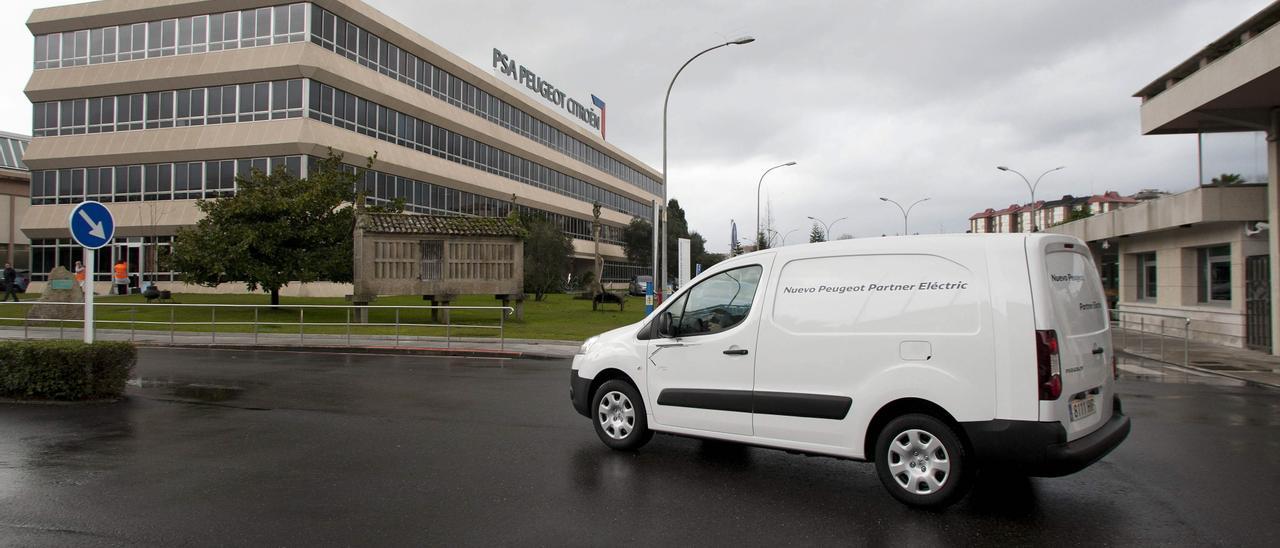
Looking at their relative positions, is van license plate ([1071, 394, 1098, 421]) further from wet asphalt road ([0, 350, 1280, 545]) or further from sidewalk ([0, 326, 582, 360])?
sidewalk ([0, 326, 582, 360])

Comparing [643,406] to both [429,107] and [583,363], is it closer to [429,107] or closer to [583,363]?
[583,363]

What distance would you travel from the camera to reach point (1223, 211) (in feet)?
60.8

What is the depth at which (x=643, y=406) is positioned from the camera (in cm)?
651

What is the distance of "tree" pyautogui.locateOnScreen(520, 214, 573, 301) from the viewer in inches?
1567

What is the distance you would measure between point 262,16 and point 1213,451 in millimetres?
41981

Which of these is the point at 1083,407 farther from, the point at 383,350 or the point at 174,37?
the point at 174,37

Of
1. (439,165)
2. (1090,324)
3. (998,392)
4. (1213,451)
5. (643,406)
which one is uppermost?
(439,165)

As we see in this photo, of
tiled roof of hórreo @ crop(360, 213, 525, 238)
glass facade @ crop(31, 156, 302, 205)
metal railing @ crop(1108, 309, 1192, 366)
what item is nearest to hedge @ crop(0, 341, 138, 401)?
tiled roof of hórreo @ crop(360, 213, 525, 238)

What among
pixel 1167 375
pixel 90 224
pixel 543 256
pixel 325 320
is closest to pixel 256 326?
pixel 325 320

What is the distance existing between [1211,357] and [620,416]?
644 inches

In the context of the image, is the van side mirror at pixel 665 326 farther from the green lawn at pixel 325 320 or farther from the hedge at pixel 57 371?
the green lawn at pixel 325 320

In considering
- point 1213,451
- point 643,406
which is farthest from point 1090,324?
point 643,406

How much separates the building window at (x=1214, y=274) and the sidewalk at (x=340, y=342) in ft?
57.5

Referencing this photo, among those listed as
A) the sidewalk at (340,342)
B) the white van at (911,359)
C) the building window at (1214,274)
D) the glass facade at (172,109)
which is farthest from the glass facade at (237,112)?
the white van at (911,359)
